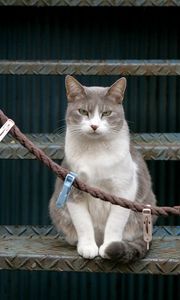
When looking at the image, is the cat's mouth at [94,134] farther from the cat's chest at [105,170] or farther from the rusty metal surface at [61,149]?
the rusty metal surface at [61,149]

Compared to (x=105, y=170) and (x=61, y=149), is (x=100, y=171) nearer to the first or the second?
(x=105, y=170)

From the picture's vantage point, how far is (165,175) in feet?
12.7

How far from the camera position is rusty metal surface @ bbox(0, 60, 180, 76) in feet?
10.5

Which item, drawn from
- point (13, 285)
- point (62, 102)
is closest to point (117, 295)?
point (13, 285)

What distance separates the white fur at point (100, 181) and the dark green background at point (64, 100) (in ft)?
3.70

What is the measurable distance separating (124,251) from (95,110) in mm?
535

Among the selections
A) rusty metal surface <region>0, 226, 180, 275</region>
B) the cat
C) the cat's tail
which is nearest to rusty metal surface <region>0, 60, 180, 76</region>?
the cat

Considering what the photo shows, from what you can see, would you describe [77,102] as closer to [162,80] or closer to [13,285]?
[162,80]

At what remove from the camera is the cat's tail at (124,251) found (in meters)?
2.54

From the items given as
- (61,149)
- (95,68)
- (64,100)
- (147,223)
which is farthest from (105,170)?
(64,100)

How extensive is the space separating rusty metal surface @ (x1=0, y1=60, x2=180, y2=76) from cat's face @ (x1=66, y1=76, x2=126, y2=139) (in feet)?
1.63

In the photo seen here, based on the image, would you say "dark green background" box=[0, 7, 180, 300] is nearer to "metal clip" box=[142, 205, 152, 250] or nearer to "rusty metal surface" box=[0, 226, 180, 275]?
"rusty metal surface" box=[0, 226, 180, 275]

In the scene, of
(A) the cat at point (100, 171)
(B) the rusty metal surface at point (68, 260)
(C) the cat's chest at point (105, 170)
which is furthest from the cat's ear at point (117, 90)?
(B) the rusty metal surface at point (68, 260)

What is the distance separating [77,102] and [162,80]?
1196 millimetres
